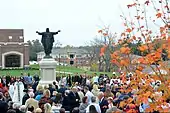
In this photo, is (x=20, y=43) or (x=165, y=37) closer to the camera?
(x=165, y=37)

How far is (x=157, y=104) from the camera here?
21.2 ft

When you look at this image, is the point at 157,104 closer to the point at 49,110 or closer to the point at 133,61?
the point at 133,61

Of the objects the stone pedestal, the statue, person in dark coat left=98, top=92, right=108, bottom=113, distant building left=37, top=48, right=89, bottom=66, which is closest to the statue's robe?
the statue

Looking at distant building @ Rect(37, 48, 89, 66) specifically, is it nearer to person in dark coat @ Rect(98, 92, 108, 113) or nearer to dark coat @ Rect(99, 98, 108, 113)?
person in dark coat @ Rect(98, 92, 108, 113)

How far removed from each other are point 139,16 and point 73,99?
831 centimetres

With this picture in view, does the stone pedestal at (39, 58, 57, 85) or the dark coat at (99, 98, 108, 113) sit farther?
the stone pedestal at (39, 58, 57, 85)

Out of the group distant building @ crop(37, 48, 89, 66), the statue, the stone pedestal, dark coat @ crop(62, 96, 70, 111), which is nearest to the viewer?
dark coat @ crop(62, 96, 70, 111)

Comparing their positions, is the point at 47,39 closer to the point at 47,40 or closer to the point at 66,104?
the point at 47,40

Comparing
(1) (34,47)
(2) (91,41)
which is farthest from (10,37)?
(1) (34,47)

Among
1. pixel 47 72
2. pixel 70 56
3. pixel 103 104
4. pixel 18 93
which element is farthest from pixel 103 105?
pixel 70 56

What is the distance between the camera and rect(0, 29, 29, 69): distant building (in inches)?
3351

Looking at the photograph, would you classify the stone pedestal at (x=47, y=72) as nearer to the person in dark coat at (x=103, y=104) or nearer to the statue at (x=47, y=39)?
the statue at (x=47, y=39)

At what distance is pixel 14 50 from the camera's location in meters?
86.9

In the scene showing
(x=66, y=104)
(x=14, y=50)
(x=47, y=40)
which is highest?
(x=14, y=50)
